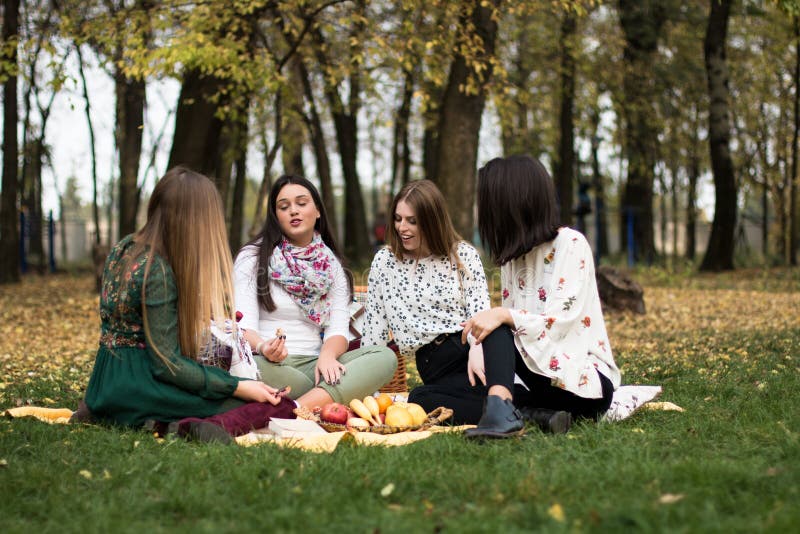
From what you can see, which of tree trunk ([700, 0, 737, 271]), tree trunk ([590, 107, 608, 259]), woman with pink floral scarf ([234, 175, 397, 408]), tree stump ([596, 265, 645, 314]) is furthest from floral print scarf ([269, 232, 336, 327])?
tree trunk ([590, 107, 608, 259])

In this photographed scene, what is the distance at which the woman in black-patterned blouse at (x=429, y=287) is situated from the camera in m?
4.89

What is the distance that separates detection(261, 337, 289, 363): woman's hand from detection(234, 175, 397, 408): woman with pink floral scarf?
0.03 m

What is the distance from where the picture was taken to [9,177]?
54.9 feet

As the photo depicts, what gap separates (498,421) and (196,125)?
29.1 ft

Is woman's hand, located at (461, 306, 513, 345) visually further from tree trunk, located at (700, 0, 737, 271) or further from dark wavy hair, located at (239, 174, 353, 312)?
tree trunk, located at (700, 0, 737, 271)

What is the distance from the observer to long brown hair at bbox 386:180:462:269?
4867 millimetres

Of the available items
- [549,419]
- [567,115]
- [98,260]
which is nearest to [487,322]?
[549,419]

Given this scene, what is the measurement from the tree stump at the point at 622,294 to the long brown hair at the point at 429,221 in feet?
20.2

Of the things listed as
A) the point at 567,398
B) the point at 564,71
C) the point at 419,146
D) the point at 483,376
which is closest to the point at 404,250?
the point at 483,376

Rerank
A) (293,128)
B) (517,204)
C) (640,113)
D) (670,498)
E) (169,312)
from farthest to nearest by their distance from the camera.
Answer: (293,128)
(640,113)
(517,204)
(169,312)
(670,498)

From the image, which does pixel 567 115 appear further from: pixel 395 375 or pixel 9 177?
pixel 395 375

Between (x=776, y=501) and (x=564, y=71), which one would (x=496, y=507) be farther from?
(x=564, y=71)

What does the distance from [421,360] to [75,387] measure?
2539 millimetres

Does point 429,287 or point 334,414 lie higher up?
point 429,287
